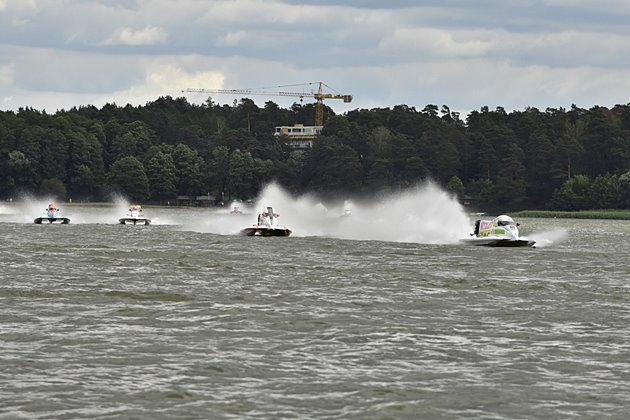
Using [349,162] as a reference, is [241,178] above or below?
below

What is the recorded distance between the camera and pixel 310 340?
66.9ft

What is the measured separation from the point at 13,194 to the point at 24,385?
577ft

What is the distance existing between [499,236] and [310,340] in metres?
30.6

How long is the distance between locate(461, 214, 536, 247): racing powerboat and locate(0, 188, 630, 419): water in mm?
11375

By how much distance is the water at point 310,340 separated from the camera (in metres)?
15.7

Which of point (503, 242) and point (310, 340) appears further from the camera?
point (503, 242)

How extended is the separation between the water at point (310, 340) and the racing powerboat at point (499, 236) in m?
11.4

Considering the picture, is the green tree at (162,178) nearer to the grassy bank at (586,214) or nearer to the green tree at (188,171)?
the green tree at (188,171)

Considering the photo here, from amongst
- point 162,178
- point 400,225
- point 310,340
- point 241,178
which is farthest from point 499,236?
point 162,178

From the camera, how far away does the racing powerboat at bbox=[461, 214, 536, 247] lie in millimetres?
49969

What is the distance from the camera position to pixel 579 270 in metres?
37.4

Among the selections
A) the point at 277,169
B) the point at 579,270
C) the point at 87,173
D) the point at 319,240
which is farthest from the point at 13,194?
the point at 579,270

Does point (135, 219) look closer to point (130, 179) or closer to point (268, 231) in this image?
point (268, 231)

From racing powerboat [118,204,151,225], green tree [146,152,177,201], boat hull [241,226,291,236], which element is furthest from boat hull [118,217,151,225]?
green tree [146,152,177,201]
